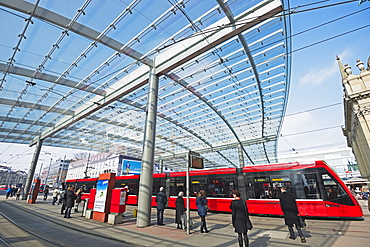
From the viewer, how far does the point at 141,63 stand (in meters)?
11.7

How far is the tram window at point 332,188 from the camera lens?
8.82 metres

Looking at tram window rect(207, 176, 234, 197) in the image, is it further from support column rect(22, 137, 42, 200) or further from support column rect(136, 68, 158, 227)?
support column rect(22, 137, 42, 200)

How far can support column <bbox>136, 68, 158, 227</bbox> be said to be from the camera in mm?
8344

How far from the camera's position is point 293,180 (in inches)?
392

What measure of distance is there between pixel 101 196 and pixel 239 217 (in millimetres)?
7287

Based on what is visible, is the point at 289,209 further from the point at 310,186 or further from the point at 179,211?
the point at 310,186

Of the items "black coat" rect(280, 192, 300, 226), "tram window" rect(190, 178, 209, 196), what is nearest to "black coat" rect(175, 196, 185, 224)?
"black coat" rect(280, 192, 300, 226)

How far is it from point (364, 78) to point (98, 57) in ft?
77.1

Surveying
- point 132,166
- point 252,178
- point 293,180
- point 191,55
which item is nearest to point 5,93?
point 191,55

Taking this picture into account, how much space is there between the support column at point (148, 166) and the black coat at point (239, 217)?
4.68 m

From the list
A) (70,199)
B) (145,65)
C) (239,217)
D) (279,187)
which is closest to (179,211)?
(239,217)

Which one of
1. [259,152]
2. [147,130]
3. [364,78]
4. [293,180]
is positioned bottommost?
[293,180]

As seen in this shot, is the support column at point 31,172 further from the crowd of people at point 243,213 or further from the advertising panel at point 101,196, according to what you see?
the crowd of people at point 243,213

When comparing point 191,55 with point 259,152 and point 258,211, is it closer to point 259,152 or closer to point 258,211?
point 258,211
